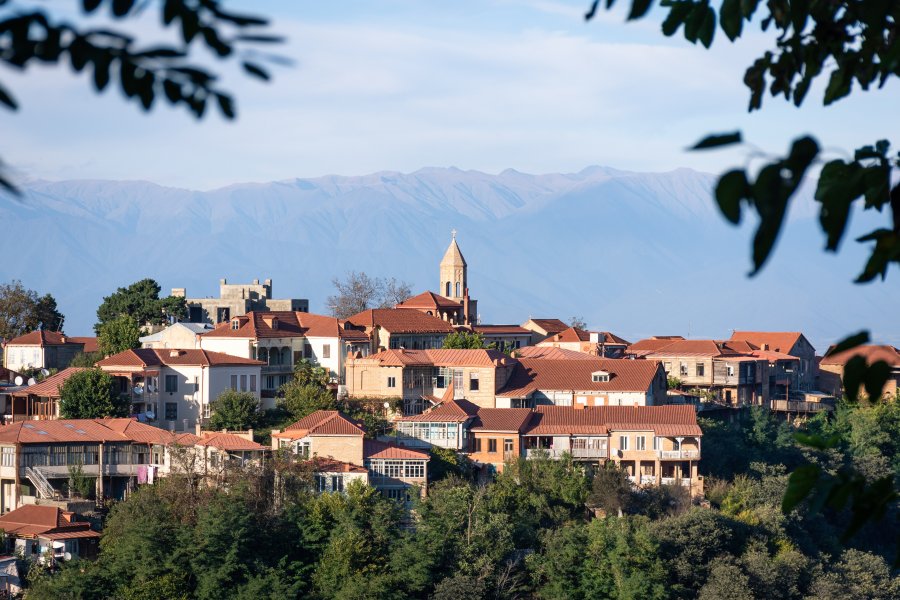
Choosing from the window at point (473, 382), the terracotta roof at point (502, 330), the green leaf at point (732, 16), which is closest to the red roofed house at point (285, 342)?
the window at point (473, 382)

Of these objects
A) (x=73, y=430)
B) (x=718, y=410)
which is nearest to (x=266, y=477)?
(x=73, y=430)

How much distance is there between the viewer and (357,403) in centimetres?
4419

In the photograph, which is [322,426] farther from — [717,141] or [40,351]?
[717,141]

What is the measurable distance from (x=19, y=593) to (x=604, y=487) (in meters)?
15.7

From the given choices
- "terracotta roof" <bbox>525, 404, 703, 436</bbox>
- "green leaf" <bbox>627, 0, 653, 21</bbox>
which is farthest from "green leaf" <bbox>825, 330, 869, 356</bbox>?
"terracotta roof" <bbox>525, 404, 703, 436</bbox>

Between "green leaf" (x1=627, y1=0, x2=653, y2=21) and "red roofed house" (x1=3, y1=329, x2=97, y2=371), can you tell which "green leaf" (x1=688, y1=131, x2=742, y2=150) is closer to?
"green leaf" (x1=627, y1=0, x2=653, y2=21)

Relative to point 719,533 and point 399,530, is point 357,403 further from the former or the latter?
point 719,533

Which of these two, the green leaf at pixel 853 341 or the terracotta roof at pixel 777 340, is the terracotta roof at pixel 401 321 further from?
the green leaf at pixel 853 341

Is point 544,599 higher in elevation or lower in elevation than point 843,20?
lower

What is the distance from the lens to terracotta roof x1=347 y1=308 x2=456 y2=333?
50.8 meters

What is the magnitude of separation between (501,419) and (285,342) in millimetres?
10581

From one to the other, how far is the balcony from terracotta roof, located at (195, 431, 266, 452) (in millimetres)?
11899

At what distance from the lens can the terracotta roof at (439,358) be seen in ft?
147

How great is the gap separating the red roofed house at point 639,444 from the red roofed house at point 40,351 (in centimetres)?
2213
